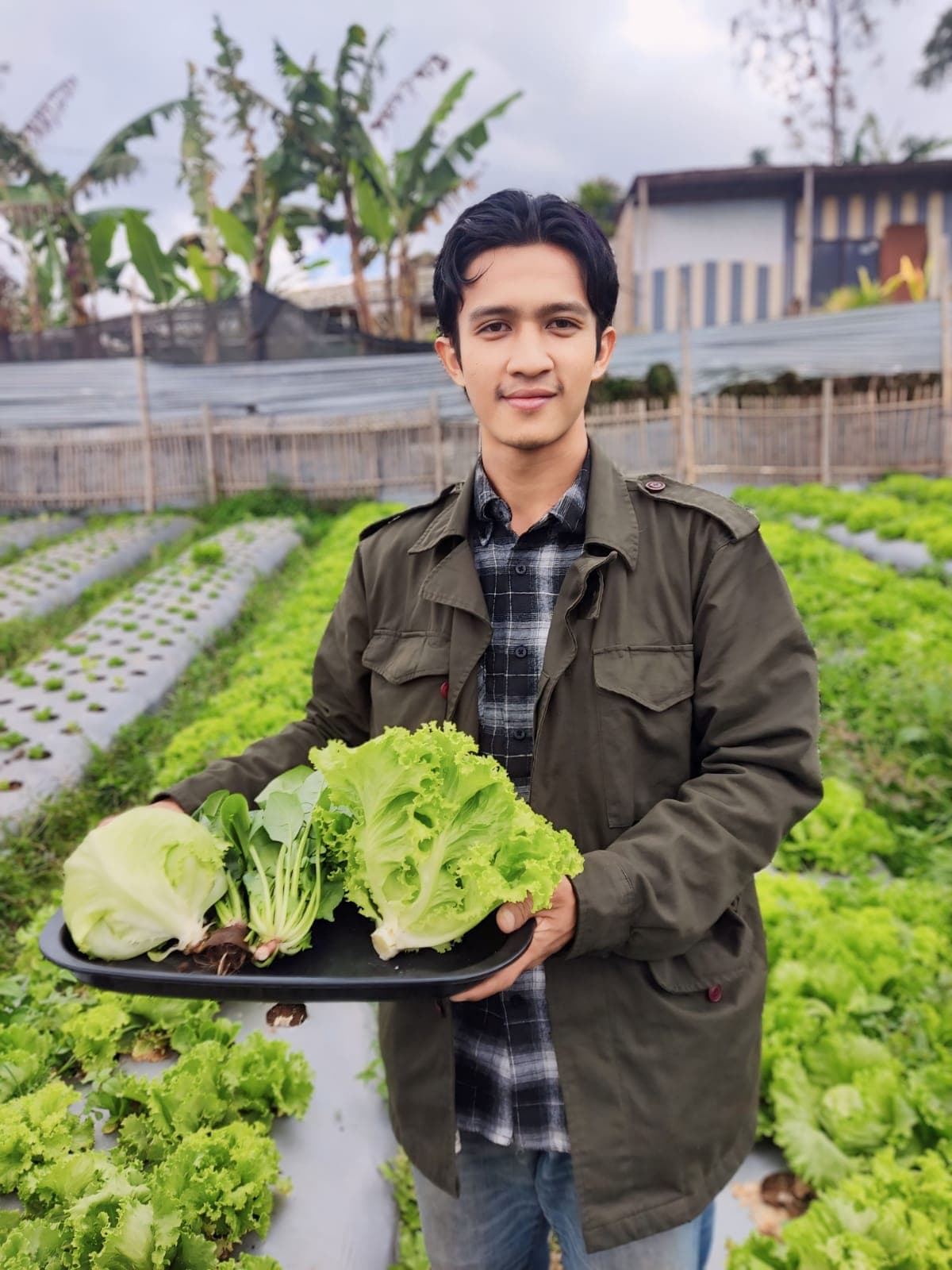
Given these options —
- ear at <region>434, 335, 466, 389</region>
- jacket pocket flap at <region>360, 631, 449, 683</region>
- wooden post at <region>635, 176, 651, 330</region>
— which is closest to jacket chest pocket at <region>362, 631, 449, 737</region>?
jacket pocket flap at <region>360, 631, 449, 683</region>

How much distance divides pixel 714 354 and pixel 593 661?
52.1 feet

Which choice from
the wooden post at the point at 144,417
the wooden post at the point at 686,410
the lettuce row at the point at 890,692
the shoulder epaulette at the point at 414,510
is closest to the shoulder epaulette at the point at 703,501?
the shoulder epaulette at the point at 414,510

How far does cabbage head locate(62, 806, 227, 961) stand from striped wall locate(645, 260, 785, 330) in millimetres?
20048

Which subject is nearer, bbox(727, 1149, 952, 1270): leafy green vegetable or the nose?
the nose

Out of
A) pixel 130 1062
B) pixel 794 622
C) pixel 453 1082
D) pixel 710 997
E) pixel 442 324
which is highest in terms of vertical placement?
pixel 442 324

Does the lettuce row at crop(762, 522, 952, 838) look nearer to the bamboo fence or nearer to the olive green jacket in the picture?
the olive green jacket

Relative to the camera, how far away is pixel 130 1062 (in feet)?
9.90

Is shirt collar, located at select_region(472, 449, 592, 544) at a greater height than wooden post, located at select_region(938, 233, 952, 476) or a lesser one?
lesser

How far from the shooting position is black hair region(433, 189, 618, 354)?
174 centimetres

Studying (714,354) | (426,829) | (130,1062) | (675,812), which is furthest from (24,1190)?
(714,354)

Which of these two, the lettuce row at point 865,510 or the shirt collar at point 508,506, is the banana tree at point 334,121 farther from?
the shirt collar at point 508,506

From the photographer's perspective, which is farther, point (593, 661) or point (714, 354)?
point (714, 354)

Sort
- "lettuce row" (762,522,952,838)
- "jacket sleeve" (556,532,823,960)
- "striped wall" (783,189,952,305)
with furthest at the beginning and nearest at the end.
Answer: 1. "striped wall" (783,189,952,305)
2. "lettuce row" (762,522,952,838)
3. "jacket sleeve" (556,532,823,960)

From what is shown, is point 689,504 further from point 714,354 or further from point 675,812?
point 714,354
